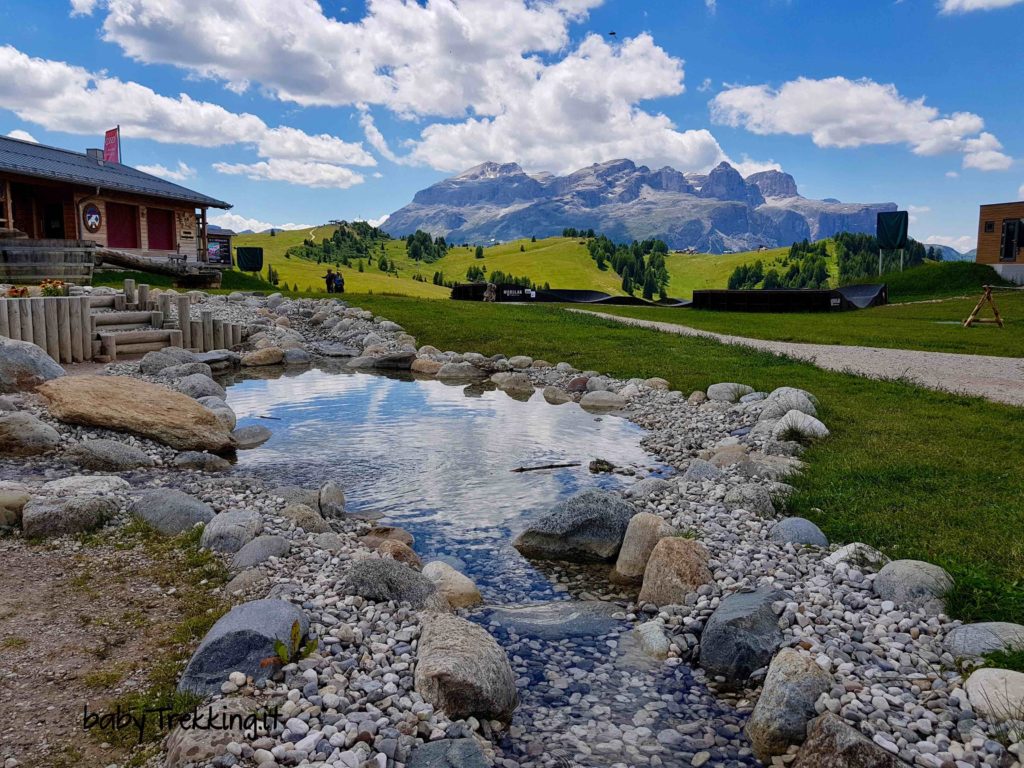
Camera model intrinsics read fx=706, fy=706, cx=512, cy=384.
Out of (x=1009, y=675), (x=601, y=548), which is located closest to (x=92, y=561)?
(x=601, y=548)

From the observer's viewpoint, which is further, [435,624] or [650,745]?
[435,624]

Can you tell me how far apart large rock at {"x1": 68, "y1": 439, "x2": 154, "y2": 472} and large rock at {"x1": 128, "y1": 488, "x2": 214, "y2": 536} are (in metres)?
1.89

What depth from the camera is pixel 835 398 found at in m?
12.3

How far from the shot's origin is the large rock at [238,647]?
171 inches

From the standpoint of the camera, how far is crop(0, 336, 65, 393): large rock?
11430 millimetres

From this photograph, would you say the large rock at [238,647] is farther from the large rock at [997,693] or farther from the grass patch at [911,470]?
the grass patch at [911,470]

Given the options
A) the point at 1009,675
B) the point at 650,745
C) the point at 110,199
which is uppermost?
the point at 110,199

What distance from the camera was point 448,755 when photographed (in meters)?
3.92

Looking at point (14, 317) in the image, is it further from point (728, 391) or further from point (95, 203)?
point (95, 203)

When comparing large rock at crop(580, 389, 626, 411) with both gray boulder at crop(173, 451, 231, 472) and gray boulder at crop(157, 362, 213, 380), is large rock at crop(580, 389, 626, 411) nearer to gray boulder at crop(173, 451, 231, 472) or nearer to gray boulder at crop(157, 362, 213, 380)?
gray boulder at crop(173, 451, 231, 472)

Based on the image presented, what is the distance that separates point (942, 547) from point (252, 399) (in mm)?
13158

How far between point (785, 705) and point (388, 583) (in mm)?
3067

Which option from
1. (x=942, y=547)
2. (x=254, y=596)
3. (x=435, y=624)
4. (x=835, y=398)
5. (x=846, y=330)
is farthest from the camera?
(x=846, y=330)

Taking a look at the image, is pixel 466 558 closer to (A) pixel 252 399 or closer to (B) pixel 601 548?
(B) pixel 601 548
